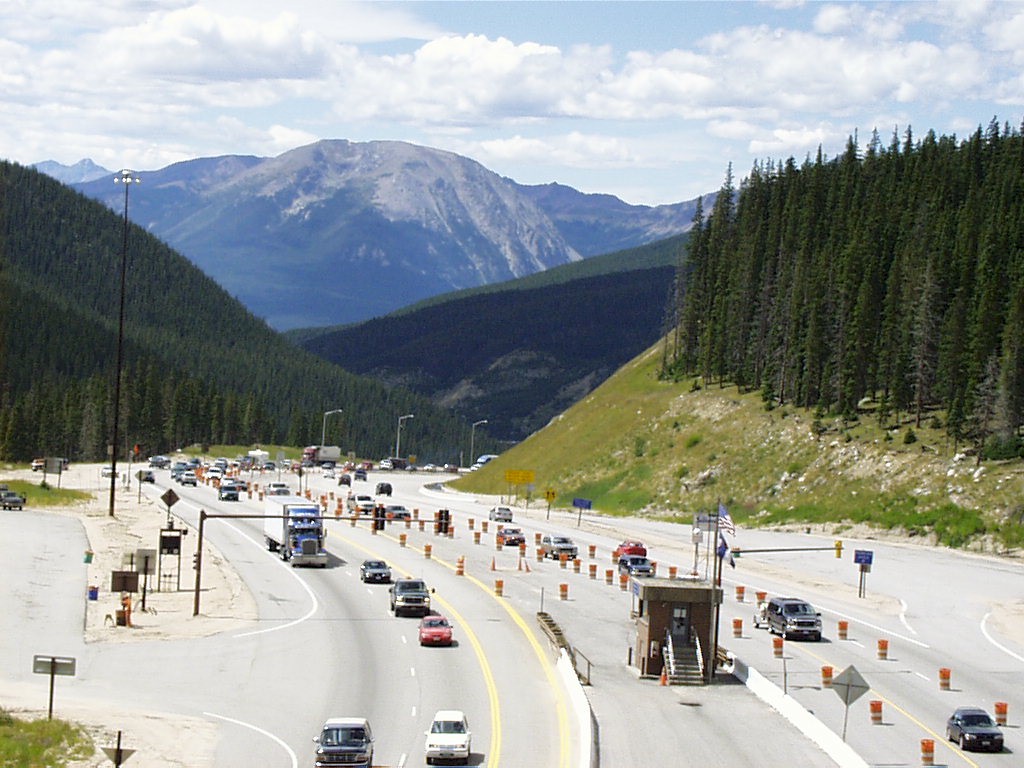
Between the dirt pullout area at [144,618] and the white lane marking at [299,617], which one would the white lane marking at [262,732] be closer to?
the dirt pullout area at [144,618]

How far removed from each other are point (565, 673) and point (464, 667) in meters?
4.92

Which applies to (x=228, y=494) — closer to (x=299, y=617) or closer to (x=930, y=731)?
(x=299, y=617)

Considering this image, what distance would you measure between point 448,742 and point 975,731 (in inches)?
679

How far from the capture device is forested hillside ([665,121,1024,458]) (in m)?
121

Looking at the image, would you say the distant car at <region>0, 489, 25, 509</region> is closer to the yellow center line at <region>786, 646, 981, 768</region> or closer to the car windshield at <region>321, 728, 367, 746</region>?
the yellow center line at <region>786, 646, 981, 768</region>

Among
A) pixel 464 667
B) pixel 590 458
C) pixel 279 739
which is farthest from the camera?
pixel 590 458

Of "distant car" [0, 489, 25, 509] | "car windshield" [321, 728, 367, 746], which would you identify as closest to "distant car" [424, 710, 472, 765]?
"car windshield" [321, 728, 367, 746]

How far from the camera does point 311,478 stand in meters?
193

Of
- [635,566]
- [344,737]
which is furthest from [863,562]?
[344,737]

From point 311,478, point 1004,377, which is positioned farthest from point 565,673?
point 311,478

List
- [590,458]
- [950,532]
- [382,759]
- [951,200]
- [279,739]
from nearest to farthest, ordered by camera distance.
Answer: [382,759] → [279,739] → [950,532] → [951,200] → [590,458]

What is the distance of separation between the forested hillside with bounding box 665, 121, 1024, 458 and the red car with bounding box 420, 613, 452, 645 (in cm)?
6371

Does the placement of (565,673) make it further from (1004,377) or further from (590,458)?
(590,458)

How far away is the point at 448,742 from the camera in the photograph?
43.1 m
